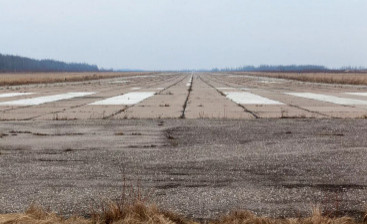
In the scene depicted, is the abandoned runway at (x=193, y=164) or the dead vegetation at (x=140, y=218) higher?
the dead vegetation at (x=140, y=218)

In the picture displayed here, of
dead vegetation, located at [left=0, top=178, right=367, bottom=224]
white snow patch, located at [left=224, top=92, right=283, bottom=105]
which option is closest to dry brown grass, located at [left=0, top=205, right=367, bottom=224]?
dead vegetation, located at [left=0, top=178, right=367, bottom=224]

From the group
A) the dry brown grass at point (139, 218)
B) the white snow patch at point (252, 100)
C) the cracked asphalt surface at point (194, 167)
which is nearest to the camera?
the dry brown grass at point (139, 218)

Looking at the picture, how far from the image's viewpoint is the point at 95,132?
12.8m

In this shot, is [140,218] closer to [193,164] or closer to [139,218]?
[139,218]

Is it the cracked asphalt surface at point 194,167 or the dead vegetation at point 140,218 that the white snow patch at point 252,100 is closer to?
Answer: the cracked asphalt surface at point 194,167

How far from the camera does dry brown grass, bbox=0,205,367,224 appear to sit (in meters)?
4.88

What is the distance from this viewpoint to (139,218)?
16.1 ft

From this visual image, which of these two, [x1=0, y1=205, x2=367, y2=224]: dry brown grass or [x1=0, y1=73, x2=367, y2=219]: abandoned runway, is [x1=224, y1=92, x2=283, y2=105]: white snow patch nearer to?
[x1=0, y1=73, x2=367, y2=219]: abandoned runway

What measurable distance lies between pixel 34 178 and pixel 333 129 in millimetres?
8802

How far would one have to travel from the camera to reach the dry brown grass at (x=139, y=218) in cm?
488

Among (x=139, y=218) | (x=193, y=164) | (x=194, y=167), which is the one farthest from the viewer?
(x=193, y=164)

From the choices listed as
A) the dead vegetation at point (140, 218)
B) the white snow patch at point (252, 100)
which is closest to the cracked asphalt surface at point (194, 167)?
the dead vegetation at point (140, 218)

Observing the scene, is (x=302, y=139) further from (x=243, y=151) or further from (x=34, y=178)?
(x=34, y=178)

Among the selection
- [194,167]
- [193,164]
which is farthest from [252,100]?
[194,167]
